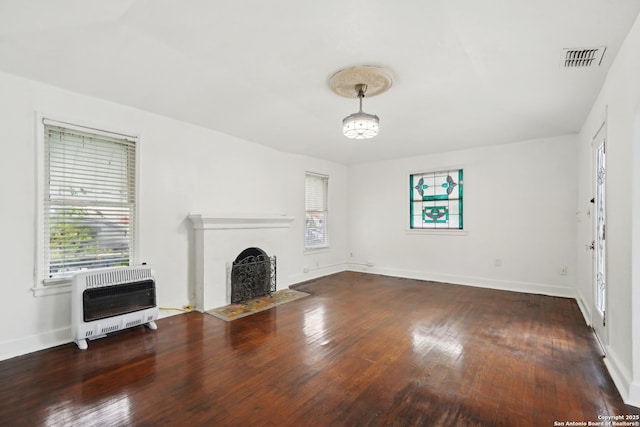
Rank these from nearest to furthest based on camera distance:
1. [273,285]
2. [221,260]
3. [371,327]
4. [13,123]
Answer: [13,123] < [371,327] < [221,260] < [273,285]

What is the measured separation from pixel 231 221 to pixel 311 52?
8.54 feet

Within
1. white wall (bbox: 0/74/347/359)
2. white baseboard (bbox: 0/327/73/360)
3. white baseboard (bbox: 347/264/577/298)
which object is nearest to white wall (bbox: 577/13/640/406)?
white baseboard (bbox: 347/264/577/298)

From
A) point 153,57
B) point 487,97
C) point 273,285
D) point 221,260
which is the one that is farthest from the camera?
point 273,285

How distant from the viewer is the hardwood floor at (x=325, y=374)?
6.07ft

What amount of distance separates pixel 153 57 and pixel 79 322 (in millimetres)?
2476

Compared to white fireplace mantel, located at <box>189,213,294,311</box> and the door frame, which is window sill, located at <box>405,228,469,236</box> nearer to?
the door frame

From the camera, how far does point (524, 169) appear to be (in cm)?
484

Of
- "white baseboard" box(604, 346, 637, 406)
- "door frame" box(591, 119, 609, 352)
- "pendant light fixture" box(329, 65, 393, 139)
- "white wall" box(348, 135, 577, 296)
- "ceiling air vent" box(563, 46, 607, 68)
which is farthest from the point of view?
"white wall" box(348, 135, 577, 296)

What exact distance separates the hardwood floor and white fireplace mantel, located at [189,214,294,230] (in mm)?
1153

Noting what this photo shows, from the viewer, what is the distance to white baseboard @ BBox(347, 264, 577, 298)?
4.56m

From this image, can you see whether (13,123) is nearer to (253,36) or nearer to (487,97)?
(253,36)

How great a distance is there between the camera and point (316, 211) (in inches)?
245

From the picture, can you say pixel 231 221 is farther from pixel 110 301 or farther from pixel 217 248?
pixel 110 301

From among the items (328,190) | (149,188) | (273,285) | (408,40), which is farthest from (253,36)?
(328,190)
